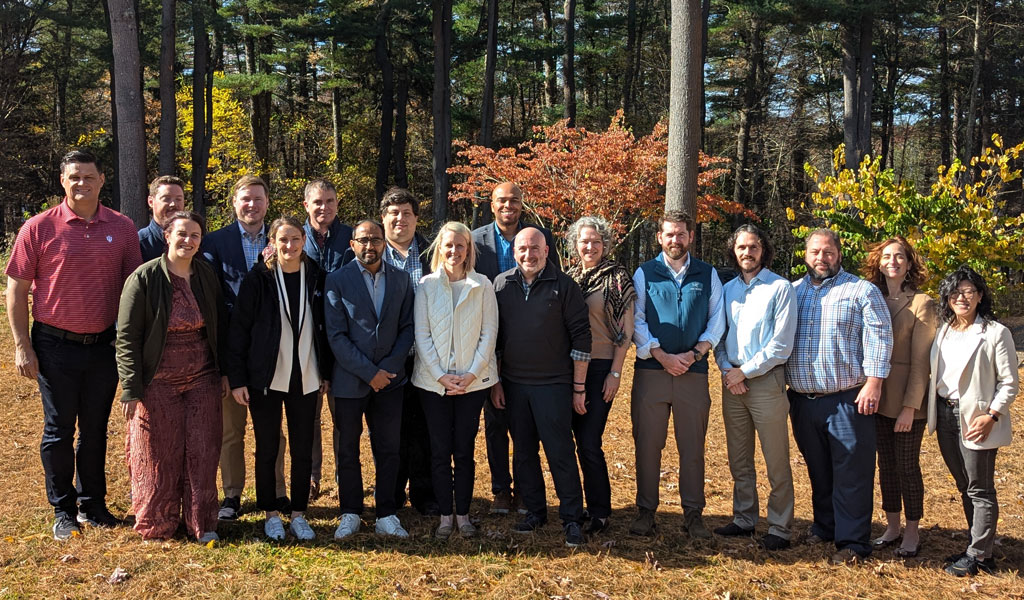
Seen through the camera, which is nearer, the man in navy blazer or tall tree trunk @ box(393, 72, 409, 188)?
the man in navy blazer

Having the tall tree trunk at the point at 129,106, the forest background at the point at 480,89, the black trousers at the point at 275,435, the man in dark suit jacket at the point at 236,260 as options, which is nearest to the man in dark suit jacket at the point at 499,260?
the black trousers at the point at 275,435

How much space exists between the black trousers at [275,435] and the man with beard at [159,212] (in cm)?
118

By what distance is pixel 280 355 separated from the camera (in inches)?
166

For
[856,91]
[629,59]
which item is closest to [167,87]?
[629,59]

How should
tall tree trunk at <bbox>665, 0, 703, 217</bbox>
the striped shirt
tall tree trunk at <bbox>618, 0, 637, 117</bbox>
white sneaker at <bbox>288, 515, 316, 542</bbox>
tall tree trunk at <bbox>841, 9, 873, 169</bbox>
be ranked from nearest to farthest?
1. the striped shirt
2. white sneaker at <bbox>288, 515, 316, 542</bbox>
3. tall tree trunk at <bbox>665, 0, 703, 217</bbox>
4. tall tree trunk at <bbox>841, 9, 873, 169</bbox>
5. tall tree trunk at <bbox>618, 0, 637, 117</bbox>

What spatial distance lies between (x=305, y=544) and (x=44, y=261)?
2217 millimetres

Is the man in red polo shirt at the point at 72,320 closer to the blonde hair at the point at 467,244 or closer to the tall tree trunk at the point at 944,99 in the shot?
the blonde hair at the point at 467,244

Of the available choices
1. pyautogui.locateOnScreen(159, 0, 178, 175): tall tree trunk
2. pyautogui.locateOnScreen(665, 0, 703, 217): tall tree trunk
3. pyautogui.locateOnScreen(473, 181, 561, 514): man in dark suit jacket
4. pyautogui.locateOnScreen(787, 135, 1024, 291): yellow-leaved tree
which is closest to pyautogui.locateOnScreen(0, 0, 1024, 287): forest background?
pyautogui.locateOnScreen(159, 0, 178, 175): tall tree trunk

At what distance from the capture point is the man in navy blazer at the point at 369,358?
4.25 m

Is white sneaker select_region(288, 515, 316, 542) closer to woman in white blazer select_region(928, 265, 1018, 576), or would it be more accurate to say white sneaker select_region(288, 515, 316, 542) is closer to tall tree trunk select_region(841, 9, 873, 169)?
woman in white blazer select_region(928, 265, 1018, 576)

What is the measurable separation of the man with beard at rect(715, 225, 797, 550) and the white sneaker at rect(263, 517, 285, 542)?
107 inches

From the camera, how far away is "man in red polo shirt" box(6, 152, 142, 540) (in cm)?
418

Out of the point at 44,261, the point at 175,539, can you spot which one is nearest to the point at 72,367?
the point at 44,261

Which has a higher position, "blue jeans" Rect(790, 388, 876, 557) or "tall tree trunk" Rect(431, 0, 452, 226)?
"tall tree trunk" Rect(431, 0, 452, 226)
